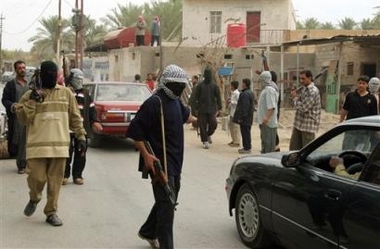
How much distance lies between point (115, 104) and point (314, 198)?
8.73 meters

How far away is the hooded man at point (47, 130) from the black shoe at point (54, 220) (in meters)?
0.01

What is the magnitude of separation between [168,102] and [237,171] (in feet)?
4.16

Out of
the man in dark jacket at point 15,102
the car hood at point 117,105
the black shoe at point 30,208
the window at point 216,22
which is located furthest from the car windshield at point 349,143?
the window at point 216,22

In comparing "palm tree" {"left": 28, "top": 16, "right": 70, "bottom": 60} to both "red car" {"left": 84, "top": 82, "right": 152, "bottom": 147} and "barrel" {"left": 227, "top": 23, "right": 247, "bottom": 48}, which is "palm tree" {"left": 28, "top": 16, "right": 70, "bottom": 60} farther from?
"red car" {"left": 84, "top": 82, "right": 152, "bottom": 147}

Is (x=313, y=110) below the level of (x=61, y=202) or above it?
above

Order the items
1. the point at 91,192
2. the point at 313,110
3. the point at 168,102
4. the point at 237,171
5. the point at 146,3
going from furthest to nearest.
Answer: the point at 146,3 → the point at 313,110 → the point at 91,192 → the point at 237,171 → the point at 168,102

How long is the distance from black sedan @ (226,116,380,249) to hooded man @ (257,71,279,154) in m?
4.59

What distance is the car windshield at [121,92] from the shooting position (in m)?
13.1

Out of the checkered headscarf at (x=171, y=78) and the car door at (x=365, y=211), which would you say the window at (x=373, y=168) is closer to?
the car door at (x=365, y=211)

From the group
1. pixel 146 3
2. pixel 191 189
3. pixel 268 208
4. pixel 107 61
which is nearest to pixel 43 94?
pixel 268 208

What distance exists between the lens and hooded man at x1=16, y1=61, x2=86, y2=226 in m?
5.82

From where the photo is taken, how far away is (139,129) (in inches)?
185

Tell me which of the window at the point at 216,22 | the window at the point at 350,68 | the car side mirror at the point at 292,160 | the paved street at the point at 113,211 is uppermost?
the window at the point at 216,22

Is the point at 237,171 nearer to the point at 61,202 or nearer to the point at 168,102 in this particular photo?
the point at 168,102
